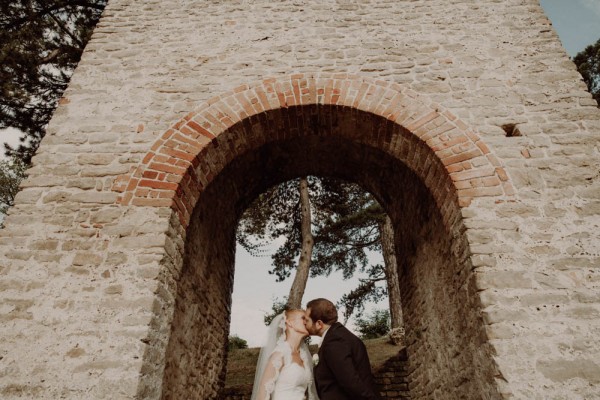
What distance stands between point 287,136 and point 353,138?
0.80 metres

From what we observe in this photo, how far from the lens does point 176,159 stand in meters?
3.78

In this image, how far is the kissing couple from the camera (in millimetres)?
2955

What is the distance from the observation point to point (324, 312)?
11.1 ft

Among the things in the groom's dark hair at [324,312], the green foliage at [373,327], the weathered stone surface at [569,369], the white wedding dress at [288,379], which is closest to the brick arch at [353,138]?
the weathered stone surface at [569,369]

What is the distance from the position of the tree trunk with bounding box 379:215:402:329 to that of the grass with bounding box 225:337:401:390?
90 cm

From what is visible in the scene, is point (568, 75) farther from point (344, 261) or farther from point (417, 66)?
point (344, 261)

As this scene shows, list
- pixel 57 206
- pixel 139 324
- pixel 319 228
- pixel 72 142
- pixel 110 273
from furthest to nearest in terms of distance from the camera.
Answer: pixel 319 228
pixel 72 142
pixel 57 206
pixel 110 273
pixel 139 324

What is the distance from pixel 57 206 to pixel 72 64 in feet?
16.3

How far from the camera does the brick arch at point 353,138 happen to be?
360 centimetres

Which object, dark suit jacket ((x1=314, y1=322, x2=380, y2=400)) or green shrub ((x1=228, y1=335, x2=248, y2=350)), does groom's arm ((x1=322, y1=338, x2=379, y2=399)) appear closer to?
dark suit jacket ((x1=314, y1=322, x2=380, y2=400))

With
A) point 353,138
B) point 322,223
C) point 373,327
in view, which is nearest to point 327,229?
point 322,223

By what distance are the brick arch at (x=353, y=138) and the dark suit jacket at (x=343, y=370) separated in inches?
63.8

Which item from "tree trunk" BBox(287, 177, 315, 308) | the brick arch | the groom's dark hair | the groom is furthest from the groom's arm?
"tree trunk" BBox(287, 177, 315, 308)

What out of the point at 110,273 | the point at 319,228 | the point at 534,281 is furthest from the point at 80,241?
the point at 319,228
